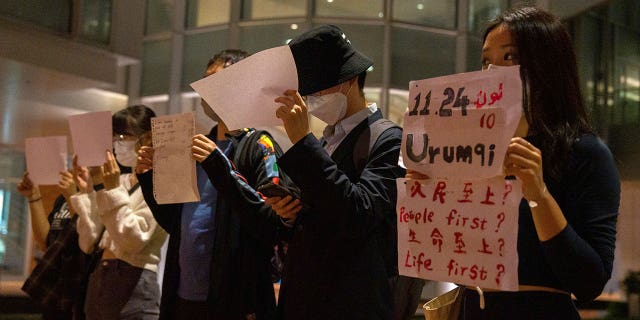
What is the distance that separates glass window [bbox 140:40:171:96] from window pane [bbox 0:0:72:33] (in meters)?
3.31

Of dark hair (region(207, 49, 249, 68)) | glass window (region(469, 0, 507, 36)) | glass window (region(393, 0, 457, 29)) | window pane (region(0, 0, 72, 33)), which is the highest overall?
glass window (region(393, 0, 457, 29))

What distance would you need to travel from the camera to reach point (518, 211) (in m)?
1.59

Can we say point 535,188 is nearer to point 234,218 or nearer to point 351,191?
point 351,191

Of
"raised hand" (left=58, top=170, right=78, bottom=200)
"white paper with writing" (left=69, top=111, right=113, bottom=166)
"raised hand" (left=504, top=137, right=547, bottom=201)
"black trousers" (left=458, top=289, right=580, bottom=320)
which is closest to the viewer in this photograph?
"raised hand" (left=504, top=137, right=547, bottom=201)

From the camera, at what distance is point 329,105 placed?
2.28m

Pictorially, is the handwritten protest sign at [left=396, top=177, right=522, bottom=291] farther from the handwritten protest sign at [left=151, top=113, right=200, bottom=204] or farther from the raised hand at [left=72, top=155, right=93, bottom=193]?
the raised hand at [left=72, top=155, right=93, bottom=193]

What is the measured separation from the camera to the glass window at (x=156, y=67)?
1227cm

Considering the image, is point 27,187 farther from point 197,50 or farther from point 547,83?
point 197,50

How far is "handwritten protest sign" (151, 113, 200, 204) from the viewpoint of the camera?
266 centimetres

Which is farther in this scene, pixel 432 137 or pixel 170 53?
pixel 170 53

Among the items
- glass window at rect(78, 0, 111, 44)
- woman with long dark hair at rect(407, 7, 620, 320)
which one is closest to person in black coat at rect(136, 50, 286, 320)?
woman with long dark hair at rect(407, 7, 620, 320)

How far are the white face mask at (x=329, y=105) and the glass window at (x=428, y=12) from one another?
29.0 feet

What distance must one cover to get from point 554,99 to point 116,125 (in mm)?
2491

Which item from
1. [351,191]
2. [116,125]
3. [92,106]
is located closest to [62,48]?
[92,106]
